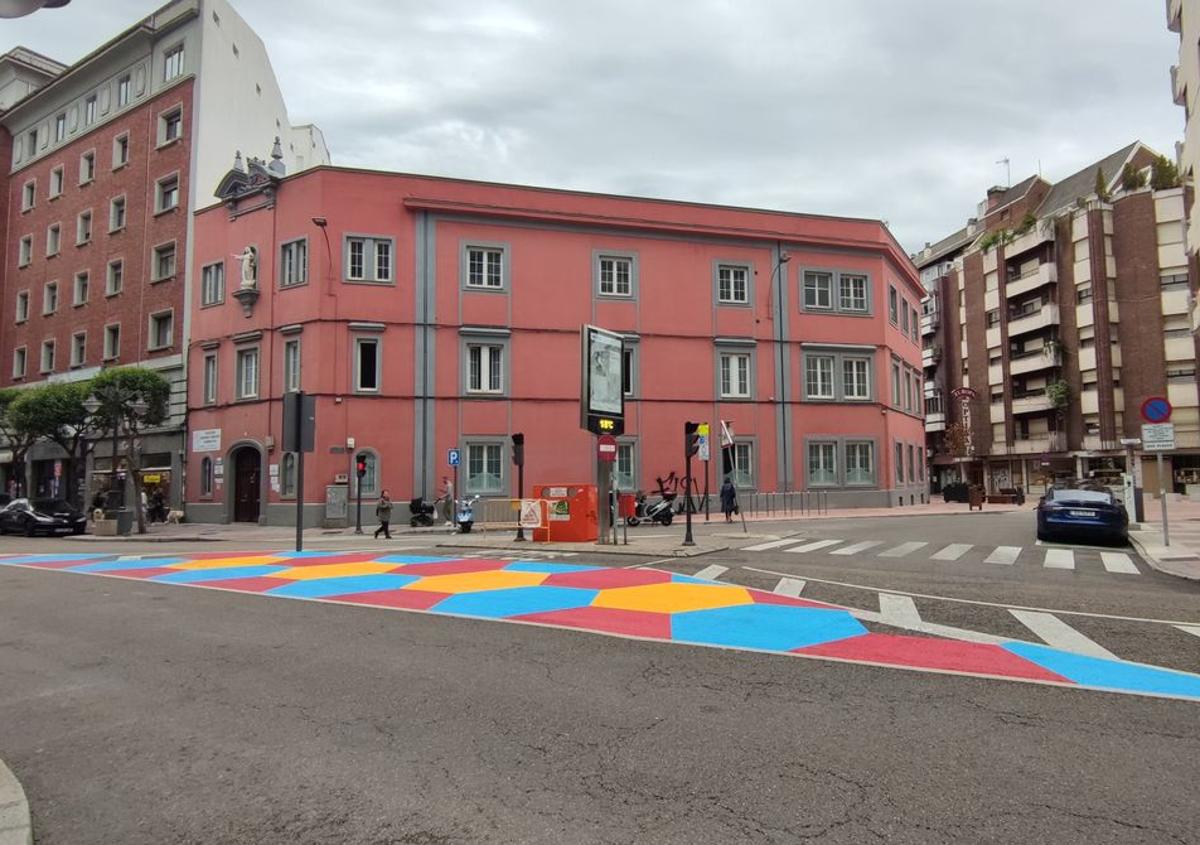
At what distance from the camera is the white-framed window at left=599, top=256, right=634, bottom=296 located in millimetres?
32406

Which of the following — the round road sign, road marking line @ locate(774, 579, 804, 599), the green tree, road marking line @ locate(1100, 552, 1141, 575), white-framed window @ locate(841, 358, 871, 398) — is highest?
white-framed window @ locate(841, 358, 871, 398)

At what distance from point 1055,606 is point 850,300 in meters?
28.4

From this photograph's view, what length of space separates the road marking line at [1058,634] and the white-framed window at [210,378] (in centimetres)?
3099

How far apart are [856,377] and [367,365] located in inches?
844

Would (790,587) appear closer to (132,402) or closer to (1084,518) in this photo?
(1084,518)

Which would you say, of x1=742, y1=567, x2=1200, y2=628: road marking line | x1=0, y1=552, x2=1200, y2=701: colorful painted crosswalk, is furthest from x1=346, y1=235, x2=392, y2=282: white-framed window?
x1=742, y1=567, x2=1200, y2=628: road marking line

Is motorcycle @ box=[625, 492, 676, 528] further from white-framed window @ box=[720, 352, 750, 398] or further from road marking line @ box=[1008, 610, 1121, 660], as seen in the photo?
road marking line @ box=[1008, 610, 1121, 660]

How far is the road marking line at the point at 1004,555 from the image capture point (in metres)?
14.1

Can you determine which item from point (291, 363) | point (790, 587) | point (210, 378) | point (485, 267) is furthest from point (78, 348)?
point (790, 587)

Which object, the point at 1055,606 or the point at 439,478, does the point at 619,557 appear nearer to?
the point at 1055,606

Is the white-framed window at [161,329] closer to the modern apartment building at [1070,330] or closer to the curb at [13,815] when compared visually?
the curb at [13,815]

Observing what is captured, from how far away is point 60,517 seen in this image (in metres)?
27.4

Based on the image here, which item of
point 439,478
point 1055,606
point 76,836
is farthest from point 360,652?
point 439,478

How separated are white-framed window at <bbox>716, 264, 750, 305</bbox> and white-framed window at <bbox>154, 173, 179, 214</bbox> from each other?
24.8m
